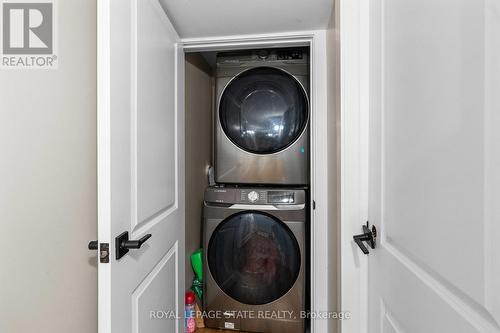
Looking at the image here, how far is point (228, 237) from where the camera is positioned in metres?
1.63

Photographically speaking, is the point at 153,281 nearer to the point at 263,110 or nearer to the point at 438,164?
the point at 438,164

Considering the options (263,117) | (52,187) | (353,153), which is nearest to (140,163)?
(52,187)

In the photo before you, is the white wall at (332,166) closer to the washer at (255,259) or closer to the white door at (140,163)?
the washer at (255,259)

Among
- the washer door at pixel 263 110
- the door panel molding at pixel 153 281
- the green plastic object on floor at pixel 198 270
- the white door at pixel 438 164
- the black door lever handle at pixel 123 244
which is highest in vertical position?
the washer door at pixel 263 110

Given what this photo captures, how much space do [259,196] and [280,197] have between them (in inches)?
5.7

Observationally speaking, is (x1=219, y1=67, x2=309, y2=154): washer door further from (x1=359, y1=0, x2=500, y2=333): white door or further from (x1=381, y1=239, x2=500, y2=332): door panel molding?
(x1=381, y1=239, x2=500, y2=332): door panel molding

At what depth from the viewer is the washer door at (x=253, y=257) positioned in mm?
1567

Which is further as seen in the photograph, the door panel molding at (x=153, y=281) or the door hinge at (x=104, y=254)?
the door panel molding at (x=153, y=281)

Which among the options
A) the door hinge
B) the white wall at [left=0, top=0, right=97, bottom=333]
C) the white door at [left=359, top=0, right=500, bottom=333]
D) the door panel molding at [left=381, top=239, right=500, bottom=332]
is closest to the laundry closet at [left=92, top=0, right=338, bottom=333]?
the door hinge

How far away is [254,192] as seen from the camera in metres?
1.61

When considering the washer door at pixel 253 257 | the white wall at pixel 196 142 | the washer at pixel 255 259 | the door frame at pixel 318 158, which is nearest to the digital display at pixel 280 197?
the washer at pixel 255 259

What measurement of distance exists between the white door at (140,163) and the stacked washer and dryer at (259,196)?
1.35 feet

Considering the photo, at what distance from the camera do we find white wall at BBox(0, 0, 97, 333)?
0.66 meters

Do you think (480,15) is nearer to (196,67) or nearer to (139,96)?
(139,96)
